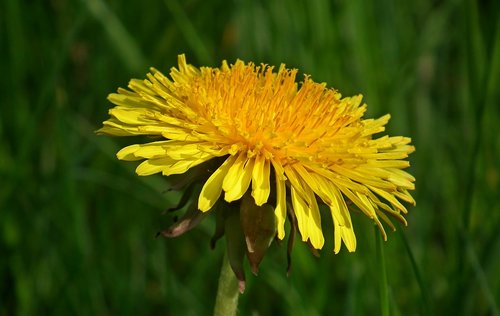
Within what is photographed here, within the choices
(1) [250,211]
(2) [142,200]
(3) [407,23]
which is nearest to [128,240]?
(2) [142,200]

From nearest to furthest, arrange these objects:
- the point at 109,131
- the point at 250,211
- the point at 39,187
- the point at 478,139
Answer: the point at 250,211 → the point at 109,131 → the point at 478,139 → the point at 39,187

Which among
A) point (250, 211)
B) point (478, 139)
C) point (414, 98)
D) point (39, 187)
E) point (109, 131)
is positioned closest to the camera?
point (250, 211)

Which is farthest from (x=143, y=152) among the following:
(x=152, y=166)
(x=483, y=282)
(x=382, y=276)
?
(x=483, y=282)

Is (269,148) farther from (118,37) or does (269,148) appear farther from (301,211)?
(118,37)

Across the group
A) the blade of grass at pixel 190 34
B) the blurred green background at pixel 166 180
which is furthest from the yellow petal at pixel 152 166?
the blade of grass at pixel 190 34

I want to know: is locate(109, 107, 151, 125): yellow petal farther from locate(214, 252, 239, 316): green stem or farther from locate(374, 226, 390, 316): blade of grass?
locate(374, 226, 390, 316): blade of grass

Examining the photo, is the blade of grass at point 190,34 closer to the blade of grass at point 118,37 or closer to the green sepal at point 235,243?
the blade of grass at point 118,37

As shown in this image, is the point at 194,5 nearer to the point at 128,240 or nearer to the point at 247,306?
the point at 128,240
